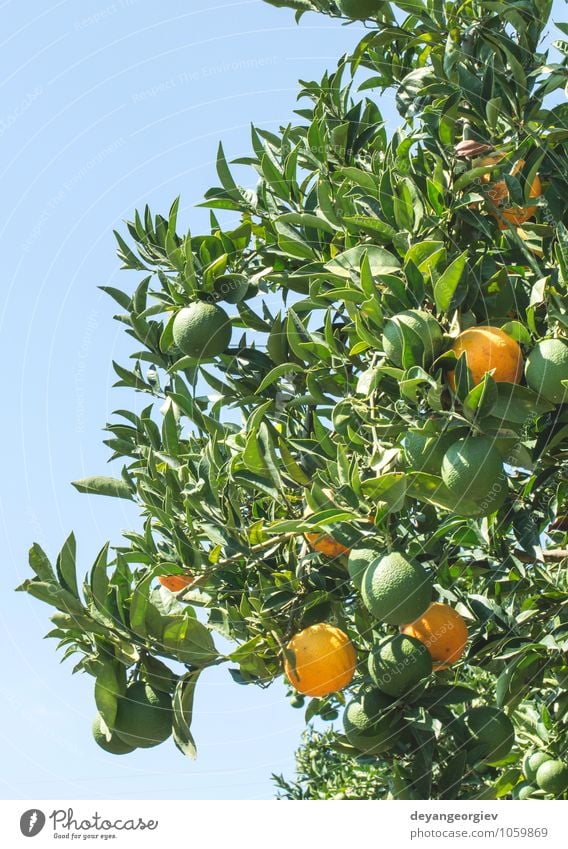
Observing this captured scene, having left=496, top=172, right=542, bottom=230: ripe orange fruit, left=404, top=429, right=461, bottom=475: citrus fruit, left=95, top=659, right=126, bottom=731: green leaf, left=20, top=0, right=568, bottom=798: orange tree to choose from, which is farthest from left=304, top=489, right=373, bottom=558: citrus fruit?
left=496, top=172, right=542, bottom=230: ripe orange fruit

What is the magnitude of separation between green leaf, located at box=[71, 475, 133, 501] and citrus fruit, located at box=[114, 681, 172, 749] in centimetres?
66

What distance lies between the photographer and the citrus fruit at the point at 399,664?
2021 mm

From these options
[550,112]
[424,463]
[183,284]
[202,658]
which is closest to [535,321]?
[424,463]

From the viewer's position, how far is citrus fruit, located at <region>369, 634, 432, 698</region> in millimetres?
2021

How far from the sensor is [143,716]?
6.36 feet

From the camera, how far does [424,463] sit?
179 centimetres

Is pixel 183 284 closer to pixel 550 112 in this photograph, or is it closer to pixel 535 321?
pixel 535 321

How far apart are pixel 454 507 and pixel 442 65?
54.8 inches

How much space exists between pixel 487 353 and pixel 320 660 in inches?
31.6

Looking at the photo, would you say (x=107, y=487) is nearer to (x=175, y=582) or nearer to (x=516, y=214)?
(x=175, y=582)

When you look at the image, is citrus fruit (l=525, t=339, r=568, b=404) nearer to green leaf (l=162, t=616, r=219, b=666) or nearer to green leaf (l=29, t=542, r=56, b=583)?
green leaf (l=162, t=616, r=219, b=666)

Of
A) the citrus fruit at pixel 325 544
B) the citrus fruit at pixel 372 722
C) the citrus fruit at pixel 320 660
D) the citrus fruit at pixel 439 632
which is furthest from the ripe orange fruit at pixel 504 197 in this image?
the citrus fruit at pixel 372 722

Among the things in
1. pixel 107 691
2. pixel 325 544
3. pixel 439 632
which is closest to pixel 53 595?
pixel 107 691

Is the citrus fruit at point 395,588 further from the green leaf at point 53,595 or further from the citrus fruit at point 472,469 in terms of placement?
the green leaf at point 53,595
